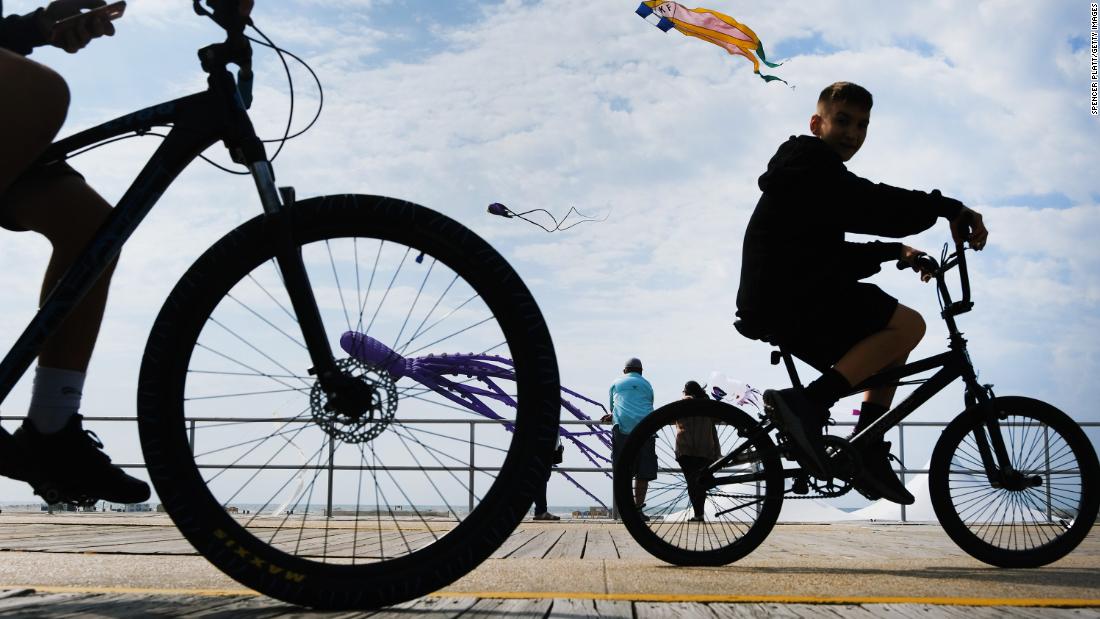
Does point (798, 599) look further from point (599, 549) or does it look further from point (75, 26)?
point (599, 549)

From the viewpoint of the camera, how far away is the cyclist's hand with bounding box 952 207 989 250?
9.56ft

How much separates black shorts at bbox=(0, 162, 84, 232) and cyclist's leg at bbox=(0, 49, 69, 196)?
0.17 feet

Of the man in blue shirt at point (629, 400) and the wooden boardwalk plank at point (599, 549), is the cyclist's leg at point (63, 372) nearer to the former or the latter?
the wooden boardwalk plank at point (599, 549)

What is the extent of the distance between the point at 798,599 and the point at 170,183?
1304 mm

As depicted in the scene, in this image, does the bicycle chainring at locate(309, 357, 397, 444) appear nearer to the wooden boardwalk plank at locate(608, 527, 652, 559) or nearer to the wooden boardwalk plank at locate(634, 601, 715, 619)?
the wooden boardwalk plank at locate(634, 601, 715, 619)

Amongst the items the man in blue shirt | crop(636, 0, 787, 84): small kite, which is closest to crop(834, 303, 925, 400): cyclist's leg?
the man in blue shirt

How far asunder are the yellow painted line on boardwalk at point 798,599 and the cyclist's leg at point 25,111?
1.02 m

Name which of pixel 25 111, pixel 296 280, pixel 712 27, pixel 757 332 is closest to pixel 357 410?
pixel 296 280

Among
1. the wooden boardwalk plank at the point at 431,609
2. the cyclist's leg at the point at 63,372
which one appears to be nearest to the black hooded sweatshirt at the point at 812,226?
the wooden boardwalk plank at the point at 431,609

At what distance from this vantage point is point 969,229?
295 cm

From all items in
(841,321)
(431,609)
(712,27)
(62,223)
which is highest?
(712,27)

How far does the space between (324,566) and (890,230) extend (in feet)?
6.84

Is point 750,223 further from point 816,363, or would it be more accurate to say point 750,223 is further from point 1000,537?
point 1000,537

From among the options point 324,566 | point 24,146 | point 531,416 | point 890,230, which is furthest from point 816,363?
point 24,146
